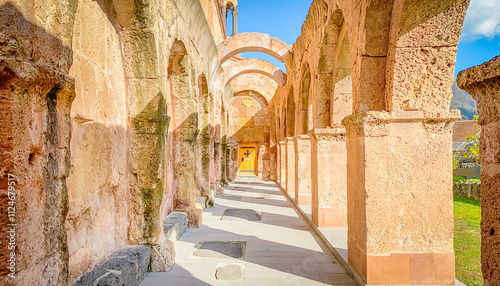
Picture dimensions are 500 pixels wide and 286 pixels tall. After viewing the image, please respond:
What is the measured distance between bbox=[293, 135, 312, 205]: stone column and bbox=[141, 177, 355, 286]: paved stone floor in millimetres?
1075

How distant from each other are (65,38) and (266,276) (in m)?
3.49

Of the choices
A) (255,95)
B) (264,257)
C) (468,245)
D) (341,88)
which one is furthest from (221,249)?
(255,95)

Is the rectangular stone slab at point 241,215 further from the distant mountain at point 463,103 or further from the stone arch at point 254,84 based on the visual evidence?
the distant mountain at point 463,103

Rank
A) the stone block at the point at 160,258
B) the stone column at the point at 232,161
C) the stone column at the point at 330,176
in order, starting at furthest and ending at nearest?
the stone column at the point at 232,161
the stone column at the point at 330,176
the stone block at the point at 160,258

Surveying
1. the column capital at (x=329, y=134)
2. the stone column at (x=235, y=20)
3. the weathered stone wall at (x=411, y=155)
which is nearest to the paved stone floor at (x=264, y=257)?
the weathered stone wall at (x=411, y=155)

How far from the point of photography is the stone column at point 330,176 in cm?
628

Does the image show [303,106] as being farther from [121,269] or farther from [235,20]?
[235,20]

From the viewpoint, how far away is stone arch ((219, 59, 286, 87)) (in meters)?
13.9

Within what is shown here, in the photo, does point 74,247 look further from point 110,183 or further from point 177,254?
point 177,254

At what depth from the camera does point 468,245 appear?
256 inches

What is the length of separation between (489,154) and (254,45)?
10.5 metres

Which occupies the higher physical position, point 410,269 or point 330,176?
point 330,176

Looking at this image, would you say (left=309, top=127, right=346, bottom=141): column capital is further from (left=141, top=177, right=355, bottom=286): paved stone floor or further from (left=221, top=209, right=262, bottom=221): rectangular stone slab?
(left=221, top=209, right=262, bottom=221): rectangular stone slab

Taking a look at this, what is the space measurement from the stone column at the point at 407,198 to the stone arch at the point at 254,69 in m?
10.5
